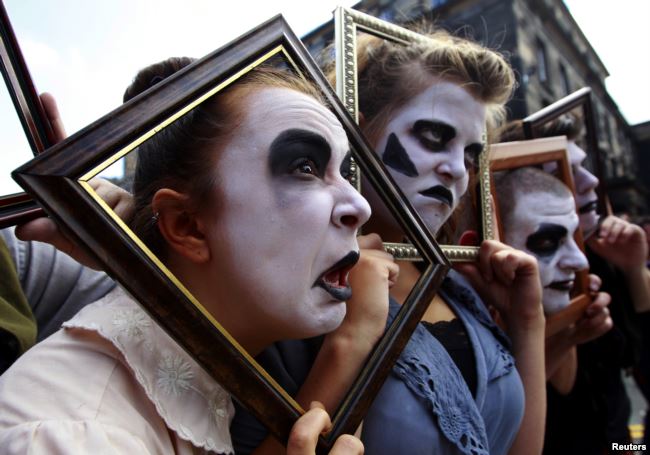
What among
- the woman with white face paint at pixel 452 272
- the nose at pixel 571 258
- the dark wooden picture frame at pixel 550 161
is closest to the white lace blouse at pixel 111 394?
the woman with white face paint at pixel 452 272

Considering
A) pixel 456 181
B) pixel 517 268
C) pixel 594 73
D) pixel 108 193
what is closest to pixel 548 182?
pixel 517 268

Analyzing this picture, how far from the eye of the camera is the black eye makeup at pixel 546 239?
0.95 meters

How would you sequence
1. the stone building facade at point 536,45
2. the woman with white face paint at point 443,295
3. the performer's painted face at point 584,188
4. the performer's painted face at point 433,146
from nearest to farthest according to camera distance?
the woman with white face paint at point 443,295
the performer's painted face at point 433,146
the stone building facade at point 536,45
the performer's painted face at point 584,188

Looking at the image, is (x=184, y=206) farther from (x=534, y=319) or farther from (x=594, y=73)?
(x=594, y=73)

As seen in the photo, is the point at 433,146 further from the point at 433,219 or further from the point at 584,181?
the point at 584,181

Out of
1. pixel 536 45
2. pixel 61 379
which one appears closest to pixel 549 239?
pixel 536 45

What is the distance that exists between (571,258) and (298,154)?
2.55 ft

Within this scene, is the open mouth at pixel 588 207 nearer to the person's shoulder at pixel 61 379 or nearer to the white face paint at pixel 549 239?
the white face paint at pixel 549 239

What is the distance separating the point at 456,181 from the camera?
72 centimetres

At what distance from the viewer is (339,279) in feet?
1.64

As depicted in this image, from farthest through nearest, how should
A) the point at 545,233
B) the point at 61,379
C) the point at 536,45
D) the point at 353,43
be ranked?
1. the point at 536,45
2. the point at 545,233
3. the point at 353,43
4. the point at 61,379

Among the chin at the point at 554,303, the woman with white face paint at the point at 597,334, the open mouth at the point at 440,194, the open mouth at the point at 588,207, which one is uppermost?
the open mouth at the point at 440,194

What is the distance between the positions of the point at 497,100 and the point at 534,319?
15.9 inches

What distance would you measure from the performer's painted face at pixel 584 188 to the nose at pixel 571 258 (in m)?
0.22
